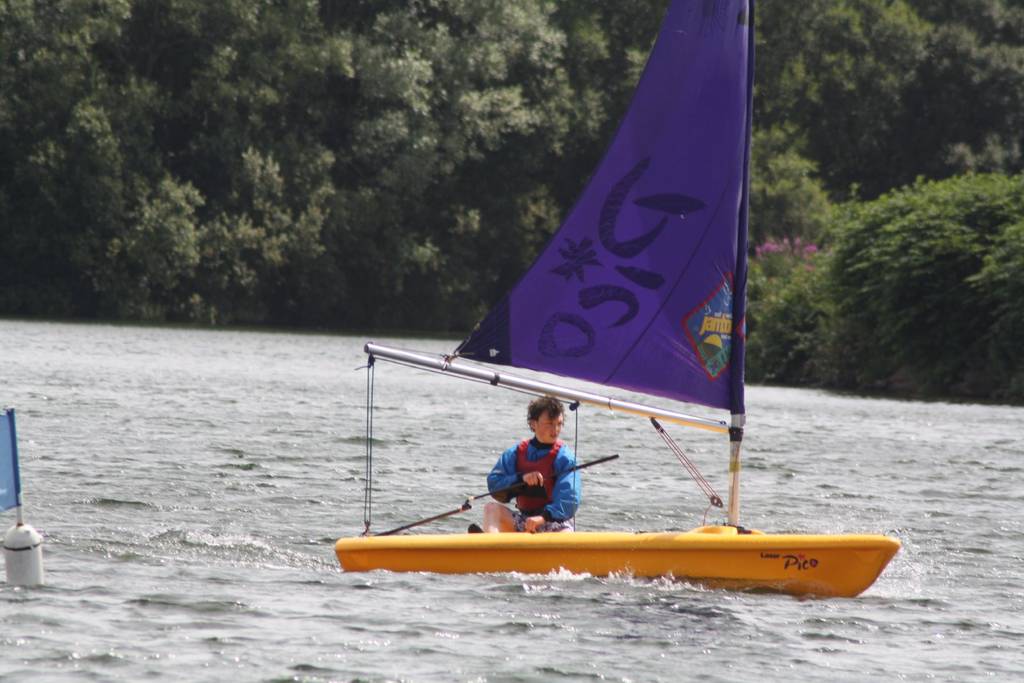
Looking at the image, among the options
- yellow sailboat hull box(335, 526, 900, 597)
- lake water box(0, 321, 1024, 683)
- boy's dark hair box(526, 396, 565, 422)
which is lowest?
lake water box(0, 321, 1024, 683)

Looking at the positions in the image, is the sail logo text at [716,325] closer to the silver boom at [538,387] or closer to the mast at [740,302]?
the mast at [740,302]

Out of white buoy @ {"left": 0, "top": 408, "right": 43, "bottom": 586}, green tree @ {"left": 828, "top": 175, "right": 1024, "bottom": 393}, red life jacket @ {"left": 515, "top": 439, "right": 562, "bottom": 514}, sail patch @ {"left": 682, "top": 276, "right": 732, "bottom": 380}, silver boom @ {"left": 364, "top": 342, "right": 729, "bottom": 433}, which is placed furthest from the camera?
green tree @ {"left": 828, "top": 175, "right": 1024, "bottom": 393}

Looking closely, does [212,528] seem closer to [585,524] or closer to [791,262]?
[585,524]

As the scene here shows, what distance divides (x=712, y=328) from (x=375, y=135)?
4903 cm

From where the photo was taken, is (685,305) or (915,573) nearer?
(685,305)

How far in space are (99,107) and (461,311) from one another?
15.7 metres

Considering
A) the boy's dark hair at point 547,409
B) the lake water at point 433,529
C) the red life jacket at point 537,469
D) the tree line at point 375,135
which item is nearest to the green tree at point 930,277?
the lake water at point 433,529

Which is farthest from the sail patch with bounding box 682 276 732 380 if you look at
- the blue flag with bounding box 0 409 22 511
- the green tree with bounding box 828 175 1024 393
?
the green tree with bounding box 828 175 1024 393

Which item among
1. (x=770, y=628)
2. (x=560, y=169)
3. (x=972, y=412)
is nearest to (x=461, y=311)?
(x=560, y=169)

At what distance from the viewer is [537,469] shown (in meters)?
13.4

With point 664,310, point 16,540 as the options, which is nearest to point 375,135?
point 664,310

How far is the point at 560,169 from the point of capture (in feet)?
230

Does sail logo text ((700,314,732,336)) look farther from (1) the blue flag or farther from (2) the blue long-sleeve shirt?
(1) the blue flag

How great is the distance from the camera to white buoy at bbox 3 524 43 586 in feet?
38.5
